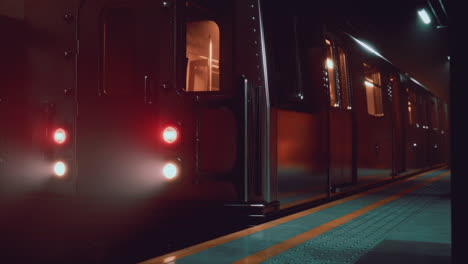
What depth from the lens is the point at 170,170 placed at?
175 inches

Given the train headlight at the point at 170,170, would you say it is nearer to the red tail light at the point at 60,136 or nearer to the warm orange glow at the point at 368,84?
the red tail light at the point at 60,136

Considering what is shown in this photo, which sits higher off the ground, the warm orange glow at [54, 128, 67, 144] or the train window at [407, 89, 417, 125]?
the train window at [407, 89, 417, 125]

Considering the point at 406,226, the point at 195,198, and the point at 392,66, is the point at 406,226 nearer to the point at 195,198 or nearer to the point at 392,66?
the point at 195,198

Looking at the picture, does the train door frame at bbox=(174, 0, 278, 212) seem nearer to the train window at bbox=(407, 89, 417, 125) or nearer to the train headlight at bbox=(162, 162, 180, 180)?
the train headlight at bbox=(162, 162, 180, 180)

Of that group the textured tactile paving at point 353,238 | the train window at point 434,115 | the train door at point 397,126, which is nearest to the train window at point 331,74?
the textured tactile paving at point 353,238

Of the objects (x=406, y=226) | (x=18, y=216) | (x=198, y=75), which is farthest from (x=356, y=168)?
(x=18, y=216)

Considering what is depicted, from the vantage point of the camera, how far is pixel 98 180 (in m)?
4.73

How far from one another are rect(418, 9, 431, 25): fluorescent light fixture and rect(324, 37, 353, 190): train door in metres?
3.93

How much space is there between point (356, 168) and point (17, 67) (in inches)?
171

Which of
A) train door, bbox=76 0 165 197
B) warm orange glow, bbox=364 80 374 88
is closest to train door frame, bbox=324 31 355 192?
warm orange glow, bbox=364 80 374 88

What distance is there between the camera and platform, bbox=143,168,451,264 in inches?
142

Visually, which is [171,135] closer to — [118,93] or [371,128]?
[118,93]

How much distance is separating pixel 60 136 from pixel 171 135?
1125mm

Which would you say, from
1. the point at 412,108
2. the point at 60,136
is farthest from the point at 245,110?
the point at 412,108
